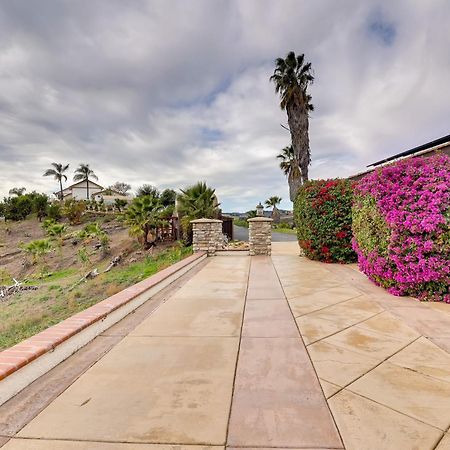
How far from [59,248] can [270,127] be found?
1794 centimetres

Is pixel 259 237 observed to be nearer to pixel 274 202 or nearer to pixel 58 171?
pixel 274 202

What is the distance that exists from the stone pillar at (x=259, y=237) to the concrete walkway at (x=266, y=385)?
6.82 meters

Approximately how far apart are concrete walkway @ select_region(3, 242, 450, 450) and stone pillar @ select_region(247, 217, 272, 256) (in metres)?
6.82

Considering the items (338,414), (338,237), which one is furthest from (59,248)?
(338,414)

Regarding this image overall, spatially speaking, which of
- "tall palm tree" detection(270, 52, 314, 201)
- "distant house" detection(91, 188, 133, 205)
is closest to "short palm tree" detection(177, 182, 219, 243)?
"tall palm tree" detection(270, 52, 314, 201)

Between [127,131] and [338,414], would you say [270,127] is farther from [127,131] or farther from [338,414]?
[338,414]

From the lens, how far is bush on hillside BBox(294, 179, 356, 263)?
27.3 ft

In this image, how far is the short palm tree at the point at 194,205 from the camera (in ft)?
43.6

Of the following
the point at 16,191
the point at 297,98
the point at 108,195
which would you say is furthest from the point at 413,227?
the point at 16,191

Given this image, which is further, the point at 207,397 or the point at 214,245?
the point at 214,245

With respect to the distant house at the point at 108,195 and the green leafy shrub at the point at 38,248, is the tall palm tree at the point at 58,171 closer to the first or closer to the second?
the distant house at the point at 108,195

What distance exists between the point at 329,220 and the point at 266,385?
22.9ft

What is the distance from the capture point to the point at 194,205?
44.0 ft

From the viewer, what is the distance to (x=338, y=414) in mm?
1881
